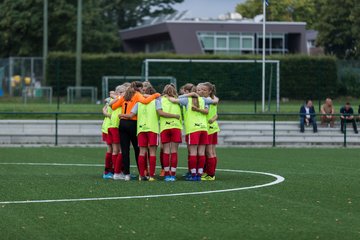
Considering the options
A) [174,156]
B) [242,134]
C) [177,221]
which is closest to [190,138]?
[174,156]

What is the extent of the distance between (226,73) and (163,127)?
25.1 metres

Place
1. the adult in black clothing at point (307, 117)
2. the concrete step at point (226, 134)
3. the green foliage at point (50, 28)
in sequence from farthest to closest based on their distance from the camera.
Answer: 1. the green foliage at point (50, 28)
2. the adult in black clothing at point (307, 117)
3. the concrete step at point (226, 134)

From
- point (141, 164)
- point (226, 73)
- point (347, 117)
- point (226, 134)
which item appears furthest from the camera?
point (226, 73)

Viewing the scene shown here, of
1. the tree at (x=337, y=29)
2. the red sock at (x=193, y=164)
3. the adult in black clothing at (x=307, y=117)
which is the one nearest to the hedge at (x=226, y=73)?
the adult in black clothing at (x=307, y=117)

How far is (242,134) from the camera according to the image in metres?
36.8

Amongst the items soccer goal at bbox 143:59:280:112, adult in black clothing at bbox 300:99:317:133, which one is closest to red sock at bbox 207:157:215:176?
adult in black clothing at bbox 300:99:317:133

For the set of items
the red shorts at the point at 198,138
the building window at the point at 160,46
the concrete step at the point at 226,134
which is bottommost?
the concrete step at the point at 226,134

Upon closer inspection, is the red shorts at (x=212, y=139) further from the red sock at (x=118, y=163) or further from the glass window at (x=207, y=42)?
the glass window at (x=207, y=42)

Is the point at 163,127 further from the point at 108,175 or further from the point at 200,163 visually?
the point at 108,175

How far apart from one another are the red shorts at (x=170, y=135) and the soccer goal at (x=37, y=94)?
101 feet

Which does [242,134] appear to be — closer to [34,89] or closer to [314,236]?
[34,89]

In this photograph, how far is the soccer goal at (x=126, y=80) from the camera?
144ft

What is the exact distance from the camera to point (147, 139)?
19.0 metres

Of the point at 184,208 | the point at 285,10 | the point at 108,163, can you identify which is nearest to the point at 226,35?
the point at 285,10
